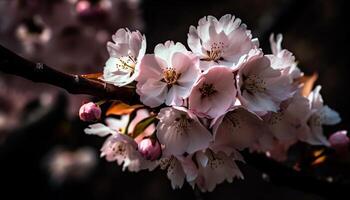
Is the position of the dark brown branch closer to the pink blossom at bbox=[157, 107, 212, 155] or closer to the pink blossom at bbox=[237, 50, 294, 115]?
the pink blossom at bbox=[157, 107, 212, 155]

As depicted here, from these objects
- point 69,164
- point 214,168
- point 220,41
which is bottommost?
point 69,164

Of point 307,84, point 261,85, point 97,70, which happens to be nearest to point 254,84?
point 261,85

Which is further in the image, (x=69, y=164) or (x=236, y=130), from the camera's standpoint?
(x=69, y=164)

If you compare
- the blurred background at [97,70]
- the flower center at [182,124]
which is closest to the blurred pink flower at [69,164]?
the blurred background at [97,70]

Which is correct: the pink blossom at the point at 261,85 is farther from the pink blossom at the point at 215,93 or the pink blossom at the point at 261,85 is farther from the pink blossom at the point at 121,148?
the pink blossom at the point at 121,148

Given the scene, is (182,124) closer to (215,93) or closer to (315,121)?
(215,93)

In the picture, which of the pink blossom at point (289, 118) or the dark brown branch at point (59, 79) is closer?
the dark brown branch at point (59, 79)

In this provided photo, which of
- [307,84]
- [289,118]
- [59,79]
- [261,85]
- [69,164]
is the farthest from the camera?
[69,164]

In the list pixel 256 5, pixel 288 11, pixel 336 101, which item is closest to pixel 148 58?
pixel 288 11
